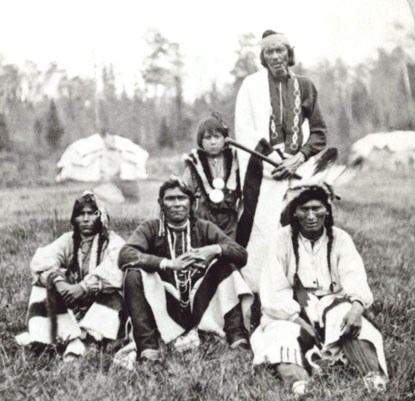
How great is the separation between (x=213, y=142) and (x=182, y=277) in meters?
0.76

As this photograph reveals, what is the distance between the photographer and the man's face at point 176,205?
3.44 m

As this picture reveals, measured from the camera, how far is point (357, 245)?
147 inches

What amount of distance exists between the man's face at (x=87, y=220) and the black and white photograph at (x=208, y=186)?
0.01 metres

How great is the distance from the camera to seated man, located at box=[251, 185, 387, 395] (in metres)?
3.08

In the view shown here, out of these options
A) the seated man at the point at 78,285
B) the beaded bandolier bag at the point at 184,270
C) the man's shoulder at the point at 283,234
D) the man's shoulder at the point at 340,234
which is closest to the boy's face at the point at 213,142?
the beaded bandolier bag at the point at 184,270

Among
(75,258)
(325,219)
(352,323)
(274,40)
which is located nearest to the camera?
(352,323)

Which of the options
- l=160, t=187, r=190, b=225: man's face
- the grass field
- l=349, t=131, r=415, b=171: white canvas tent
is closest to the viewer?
the grass field

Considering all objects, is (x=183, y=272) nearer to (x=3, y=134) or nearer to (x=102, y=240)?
(x=102, y=240)

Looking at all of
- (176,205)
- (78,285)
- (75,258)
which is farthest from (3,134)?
(176,205)

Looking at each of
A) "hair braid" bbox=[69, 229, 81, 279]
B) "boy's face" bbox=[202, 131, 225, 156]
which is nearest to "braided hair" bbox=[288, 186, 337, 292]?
"boy's face" bbox=[202, 131, 225, 156]

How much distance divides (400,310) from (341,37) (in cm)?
158

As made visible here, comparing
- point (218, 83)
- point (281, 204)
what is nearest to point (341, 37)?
point (218, 83)

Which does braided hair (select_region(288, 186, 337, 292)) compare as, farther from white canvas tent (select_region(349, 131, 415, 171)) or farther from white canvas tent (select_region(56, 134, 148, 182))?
white canvas tent (select_region(56, 134, 148, 182))

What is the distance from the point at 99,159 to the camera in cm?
366
